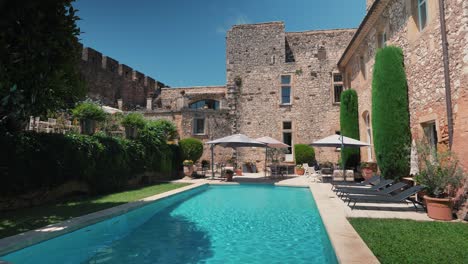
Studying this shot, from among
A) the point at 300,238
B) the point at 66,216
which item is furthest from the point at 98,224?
the point at 300,238

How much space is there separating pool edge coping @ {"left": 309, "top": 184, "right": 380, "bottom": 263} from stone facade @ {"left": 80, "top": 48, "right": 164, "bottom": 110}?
16.6 metres

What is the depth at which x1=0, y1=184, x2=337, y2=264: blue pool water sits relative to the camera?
12.8 feet

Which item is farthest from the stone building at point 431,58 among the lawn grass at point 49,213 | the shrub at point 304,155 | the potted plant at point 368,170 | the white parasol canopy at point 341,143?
the lawn grass at point 49,213

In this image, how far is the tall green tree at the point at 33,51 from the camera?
150 inches

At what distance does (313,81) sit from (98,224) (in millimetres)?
15426

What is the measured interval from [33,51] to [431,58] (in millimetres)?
8305

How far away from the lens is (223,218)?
21.0 ft

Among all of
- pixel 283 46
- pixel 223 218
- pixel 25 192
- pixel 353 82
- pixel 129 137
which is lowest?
pixel 223 218

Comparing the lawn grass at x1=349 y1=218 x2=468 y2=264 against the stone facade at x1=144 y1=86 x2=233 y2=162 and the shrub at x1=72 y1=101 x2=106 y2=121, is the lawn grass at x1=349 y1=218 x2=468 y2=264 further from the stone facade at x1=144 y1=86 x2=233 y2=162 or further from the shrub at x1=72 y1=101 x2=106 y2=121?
the stone facade at x1=144 y1=86 x2=233 y2=162

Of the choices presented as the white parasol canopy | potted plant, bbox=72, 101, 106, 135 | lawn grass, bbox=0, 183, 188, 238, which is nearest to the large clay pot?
potted plant, bbox=72, 101, 106, 135

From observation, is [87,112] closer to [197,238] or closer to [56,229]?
[56,229]

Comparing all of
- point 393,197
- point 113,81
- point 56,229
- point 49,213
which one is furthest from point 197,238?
point 113,81

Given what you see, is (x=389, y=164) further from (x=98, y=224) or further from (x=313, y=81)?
(x=313, y=81)

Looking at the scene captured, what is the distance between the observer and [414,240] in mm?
3801
